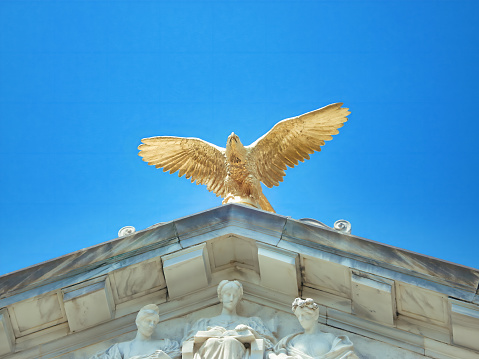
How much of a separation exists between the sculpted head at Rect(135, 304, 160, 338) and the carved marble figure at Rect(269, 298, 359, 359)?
5.76 feet

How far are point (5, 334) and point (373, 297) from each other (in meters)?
5.16

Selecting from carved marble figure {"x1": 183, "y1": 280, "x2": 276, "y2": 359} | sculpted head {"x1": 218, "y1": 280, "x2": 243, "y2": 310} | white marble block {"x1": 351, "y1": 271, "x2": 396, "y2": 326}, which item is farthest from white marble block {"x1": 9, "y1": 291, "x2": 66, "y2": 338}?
white marble block {"x1": 351, "y1": 271, "x2": 396, "y2": 326}

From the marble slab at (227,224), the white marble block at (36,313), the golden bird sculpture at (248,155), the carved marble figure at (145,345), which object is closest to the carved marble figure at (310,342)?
the marble slab at (227,224)

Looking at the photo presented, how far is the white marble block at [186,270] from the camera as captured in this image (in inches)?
550

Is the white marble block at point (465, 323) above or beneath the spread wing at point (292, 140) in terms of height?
beneath

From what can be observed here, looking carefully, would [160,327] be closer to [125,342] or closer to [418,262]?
[125,342]

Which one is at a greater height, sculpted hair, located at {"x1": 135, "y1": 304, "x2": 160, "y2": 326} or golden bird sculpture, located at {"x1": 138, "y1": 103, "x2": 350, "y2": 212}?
golden bird sculpture, located at {"x1": 138, "y1": 103, "x2": 350, "y2": 212}

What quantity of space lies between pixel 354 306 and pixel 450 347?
1.44 meters

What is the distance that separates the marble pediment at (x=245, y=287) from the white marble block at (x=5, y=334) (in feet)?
0.05

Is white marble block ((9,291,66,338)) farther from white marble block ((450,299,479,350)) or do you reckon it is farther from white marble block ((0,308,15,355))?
white marble block ((450,299,479,350))

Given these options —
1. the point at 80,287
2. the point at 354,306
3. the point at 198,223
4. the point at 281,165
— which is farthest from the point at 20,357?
the point at 281,165

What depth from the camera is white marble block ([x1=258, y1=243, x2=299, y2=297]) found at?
13.7 metres

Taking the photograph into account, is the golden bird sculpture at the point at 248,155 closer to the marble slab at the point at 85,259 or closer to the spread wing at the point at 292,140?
the spread wing at the point at 292,140

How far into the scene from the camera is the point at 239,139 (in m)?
18.4
